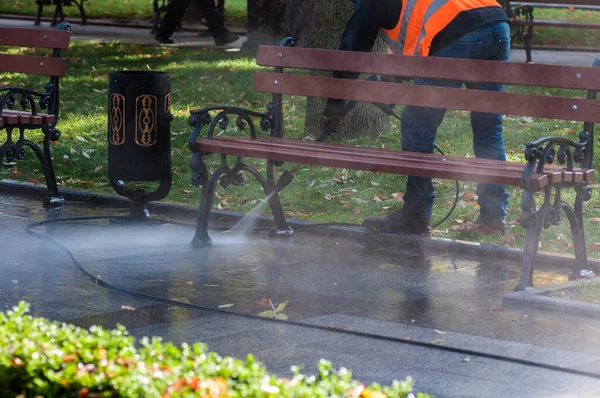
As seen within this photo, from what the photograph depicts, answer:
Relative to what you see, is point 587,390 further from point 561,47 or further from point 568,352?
point 561,47

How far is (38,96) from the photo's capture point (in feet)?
26.2

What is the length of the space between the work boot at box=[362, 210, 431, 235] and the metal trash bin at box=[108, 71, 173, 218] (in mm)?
1418

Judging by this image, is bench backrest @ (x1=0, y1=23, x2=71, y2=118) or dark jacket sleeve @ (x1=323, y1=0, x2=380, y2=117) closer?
dark jacket sleeve @ (x1=323, y1=0, x2=380, y2=117)

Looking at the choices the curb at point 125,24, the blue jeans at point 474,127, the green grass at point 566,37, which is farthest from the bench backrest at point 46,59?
the curb at point 125,24

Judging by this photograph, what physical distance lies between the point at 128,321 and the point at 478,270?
2151 millimetres

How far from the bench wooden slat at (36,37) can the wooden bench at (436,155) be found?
160cm

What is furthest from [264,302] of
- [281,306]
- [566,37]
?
[566,37]

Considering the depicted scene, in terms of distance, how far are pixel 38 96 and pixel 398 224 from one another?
2861 mm

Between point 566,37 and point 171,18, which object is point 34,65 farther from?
point 566,37

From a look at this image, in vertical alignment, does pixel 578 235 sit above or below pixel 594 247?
above

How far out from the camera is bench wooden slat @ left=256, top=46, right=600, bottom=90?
5.97 meters

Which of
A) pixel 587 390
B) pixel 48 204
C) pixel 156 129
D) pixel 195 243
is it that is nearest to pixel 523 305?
pixel 587 390

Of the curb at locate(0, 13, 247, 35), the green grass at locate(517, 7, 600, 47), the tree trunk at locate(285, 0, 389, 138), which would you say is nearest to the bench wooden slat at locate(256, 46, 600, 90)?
the tree trunk at locate(285, 0, 389, 138)

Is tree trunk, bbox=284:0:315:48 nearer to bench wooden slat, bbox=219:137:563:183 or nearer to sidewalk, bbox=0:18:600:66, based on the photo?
sidewalk, bbox=0:18:600:66
